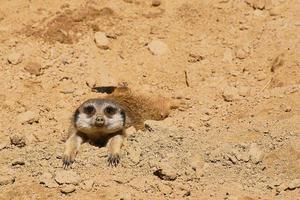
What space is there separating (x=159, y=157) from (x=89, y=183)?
0.67m

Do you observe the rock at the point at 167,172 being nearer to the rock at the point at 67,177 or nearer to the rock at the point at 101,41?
the rock at the point at 67,177

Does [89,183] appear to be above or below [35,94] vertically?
above

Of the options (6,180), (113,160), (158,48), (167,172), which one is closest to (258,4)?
(158,48)

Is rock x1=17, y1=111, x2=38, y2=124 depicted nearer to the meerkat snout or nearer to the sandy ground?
the sandy ground

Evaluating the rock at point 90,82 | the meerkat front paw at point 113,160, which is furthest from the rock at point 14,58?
the meerkat front paw at point 113,160

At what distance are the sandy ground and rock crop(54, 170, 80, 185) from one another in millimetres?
18

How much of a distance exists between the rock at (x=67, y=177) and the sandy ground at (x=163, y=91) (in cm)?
2

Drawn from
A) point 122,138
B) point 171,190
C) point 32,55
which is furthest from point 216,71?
point 171,190

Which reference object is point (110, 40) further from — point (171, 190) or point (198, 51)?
point (171, 190)

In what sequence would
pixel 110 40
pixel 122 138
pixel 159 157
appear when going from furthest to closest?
pixel 110 40 < pixel 122 138 < pixel 159 157

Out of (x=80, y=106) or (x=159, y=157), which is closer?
(x=159, y=157)

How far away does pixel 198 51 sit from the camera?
7.83m

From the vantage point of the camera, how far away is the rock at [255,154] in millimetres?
5715

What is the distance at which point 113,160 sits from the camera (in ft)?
19.7
